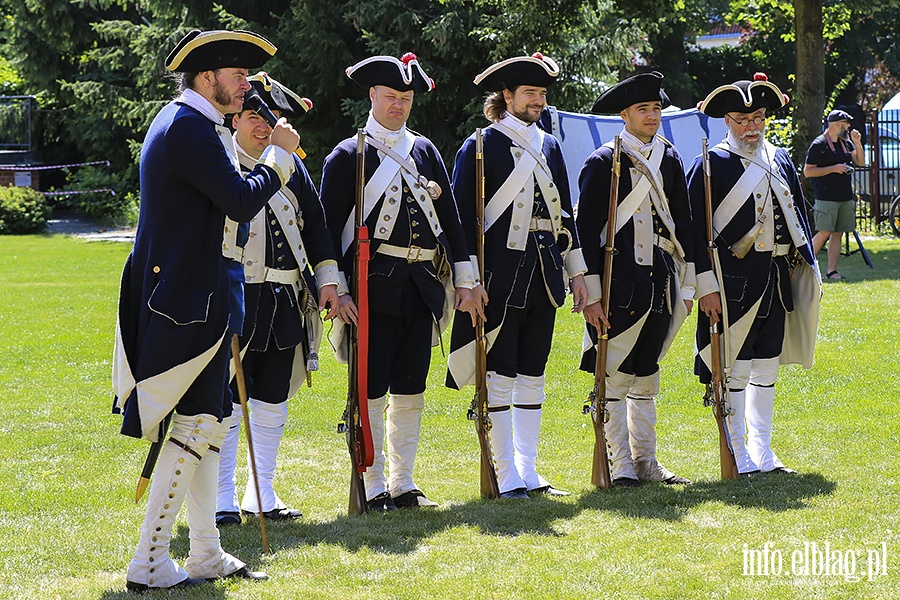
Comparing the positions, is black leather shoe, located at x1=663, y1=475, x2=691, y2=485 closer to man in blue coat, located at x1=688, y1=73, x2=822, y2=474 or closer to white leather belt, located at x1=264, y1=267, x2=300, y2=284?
man in blue coat, located at x1=688, y1=73, x2=822, y2=474

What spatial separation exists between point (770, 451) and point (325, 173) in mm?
2732

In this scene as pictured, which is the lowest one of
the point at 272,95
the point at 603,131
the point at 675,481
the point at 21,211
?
the point at 675,481

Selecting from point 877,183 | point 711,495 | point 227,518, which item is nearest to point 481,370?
point 711,495

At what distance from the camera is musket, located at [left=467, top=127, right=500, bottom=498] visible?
576 centimetres

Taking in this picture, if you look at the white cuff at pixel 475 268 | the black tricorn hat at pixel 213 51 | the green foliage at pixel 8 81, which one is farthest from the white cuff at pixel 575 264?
the green foliage at pixel 8 81

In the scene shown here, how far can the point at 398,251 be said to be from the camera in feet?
18.3

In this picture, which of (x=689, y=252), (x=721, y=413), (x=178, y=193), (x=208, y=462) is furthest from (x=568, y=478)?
(x=178, y=193)

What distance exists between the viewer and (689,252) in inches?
239

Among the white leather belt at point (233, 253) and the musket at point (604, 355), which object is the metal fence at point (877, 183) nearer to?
the musket at point (604, 355)

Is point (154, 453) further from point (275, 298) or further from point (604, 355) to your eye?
point (604, 355)

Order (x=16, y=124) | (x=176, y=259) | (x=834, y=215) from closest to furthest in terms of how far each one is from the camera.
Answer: (x=176, y=259), (x=834, y=215), (x=16, y=124)

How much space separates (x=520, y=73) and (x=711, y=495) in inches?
87.4

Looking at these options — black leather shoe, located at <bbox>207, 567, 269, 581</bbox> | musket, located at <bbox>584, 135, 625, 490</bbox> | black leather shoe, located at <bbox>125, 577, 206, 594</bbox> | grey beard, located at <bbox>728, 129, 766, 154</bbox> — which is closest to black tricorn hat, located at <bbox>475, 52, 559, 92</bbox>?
musket, located at <bbox>584, 135, 625, 490</bbox>

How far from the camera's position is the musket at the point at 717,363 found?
239 inches
